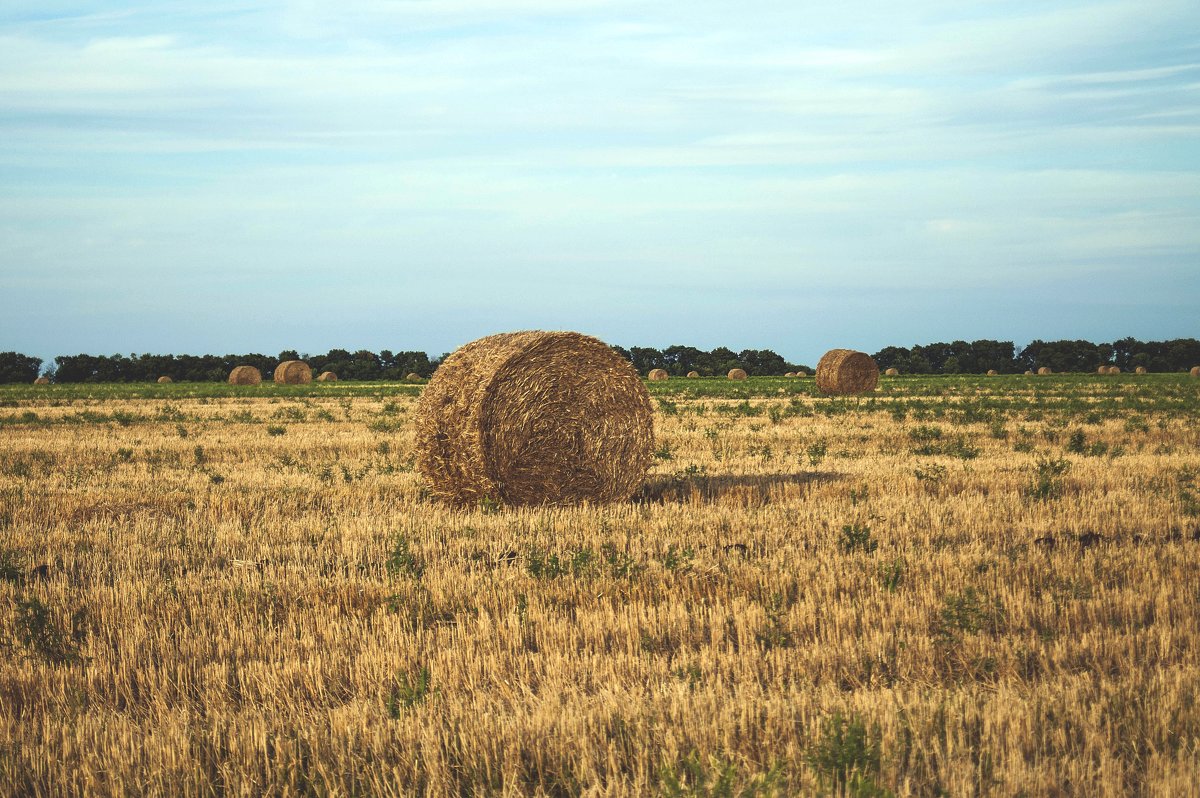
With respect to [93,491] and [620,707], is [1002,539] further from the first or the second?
[93,491]

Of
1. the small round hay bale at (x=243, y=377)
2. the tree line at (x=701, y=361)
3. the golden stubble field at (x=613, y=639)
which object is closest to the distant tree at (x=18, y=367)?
the tree line at (x=701, y=361)

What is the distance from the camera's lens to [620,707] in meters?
4.90

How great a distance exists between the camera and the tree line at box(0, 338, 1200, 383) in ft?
228

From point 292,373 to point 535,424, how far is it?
162 ft

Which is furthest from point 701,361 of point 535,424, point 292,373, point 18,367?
point 535,424

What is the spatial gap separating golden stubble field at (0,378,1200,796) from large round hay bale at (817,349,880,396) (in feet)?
76.5

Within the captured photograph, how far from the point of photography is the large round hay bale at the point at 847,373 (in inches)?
1438

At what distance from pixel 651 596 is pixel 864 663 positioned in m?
1.86

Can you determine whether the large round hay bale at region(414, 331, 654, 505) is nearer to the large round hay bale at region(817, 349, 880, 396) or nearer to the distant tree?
the large round hay bale at region(817, 349, 880, 396)

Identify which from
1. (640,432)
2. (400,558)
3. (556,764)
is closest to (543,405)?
(640,432)

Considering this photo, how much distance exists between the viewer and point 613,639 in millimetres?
6238

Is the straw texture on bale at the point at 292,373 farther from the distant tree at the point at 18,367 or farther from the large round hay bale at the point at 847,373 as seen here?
the large round hay bale at the point at 847,373

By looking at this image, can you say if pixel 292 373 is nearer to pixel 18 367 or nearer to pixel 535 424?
pixel 18 367

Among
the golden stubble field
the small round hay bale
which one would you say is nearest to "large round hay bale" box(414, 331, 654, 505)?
the golden stubble field
